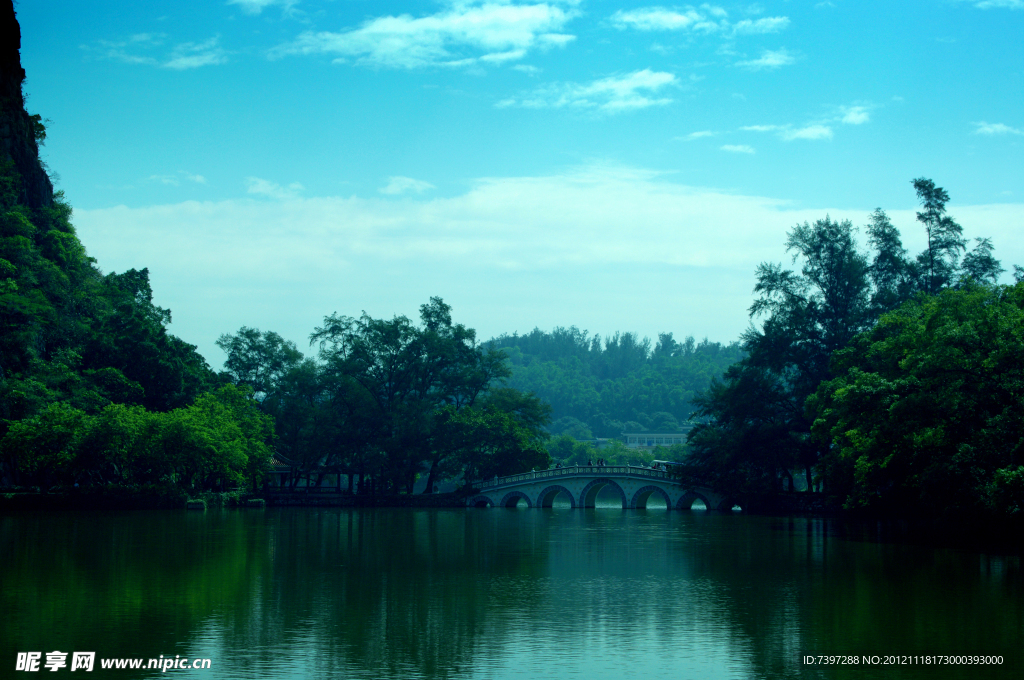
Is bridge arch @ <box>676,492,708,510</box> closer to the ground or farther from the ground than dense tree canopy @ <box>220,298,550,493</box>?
closer to the ground

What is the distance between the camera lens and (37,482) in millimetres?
49750

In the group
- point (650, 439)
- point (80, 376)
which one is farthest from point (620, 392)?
point (80, 376)

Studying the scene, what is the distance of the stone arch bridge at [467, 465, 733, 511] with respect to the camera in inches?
2352

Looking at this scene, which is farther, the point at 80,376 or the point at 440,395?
the point at 440,395

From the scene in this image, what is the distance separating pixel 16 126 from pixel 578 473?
37.7 m

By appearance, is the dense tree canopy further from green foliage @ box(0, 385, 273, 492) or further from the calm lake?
the calm lake

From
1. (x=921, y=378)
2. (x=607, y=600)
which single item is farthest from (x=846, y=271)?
(x=607, y=600)

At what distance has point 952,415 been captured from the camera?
2978cm

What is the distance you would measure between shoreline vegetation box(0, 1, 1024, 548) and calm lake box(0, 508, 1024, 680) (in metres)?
4.29

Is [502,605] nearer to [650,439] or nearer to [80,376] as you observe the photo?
[80,376]

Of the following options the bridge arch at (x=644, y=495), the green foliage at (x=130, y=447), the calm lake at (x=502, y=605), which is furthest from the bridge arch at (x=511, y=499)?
the calm lake at (x=502, y=605)

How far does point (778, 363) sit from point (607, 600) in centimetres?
3695

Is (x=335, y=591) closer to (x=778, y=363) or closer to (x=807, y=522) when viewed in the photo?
(x=807, y=522)

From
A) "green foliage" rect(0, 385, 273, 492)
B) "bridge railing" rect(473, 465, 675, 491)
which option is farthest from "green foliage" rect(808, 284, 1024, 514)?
"green foliage" rect(0, 385, 273, 492)
